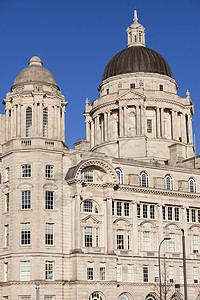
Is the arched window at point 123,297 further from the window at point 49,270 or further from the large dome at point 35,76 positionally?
the large dome at point 35,76

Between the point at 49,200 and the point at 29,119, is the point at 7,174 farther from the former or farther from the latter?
the point at 29,119

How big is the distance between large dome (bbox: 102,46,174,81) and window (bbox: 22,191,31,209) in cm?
3992

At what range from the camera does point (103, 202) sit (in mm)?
73812

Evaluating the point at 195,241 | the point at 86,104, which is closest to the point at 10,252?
the point at 195,241

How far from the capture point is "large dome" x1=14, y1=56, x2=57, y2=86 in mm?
75000

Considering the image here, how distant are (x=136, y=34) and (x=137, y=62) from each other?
29.9 feet

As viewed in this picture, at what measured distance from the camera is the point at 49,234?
68.8 m

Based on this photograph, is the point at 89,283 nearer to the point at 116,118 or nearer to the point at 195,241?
the point at 195,241

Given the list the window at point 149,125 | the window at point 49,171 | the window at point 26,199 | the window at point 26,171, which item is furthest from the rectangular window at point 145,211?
the window at point 149,125

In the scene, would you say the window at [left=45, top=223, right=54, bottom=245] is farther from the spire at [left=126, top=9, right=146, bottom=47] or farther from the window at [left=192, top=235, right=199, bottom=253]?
the spire at [left=126, top=9, right=146, bottom=47]

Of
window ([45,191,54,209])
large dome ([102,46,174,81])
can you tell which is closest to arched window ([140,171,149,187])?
window ([45,191,54,209])

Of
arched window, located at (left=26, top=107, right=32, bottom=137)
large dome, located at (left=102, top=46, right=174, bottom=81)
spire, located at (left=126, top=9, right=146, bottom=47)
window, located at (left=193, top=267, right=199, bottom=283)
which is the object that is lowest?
window, located at (left=193, top=267, right=199, bottom=283)

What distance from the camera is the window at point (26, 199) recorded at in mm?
69062

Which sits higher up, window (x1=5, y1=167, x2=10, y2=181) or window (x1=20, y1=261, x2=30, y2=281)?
window (x1=5, y1=167, x2=10, y2=181)
